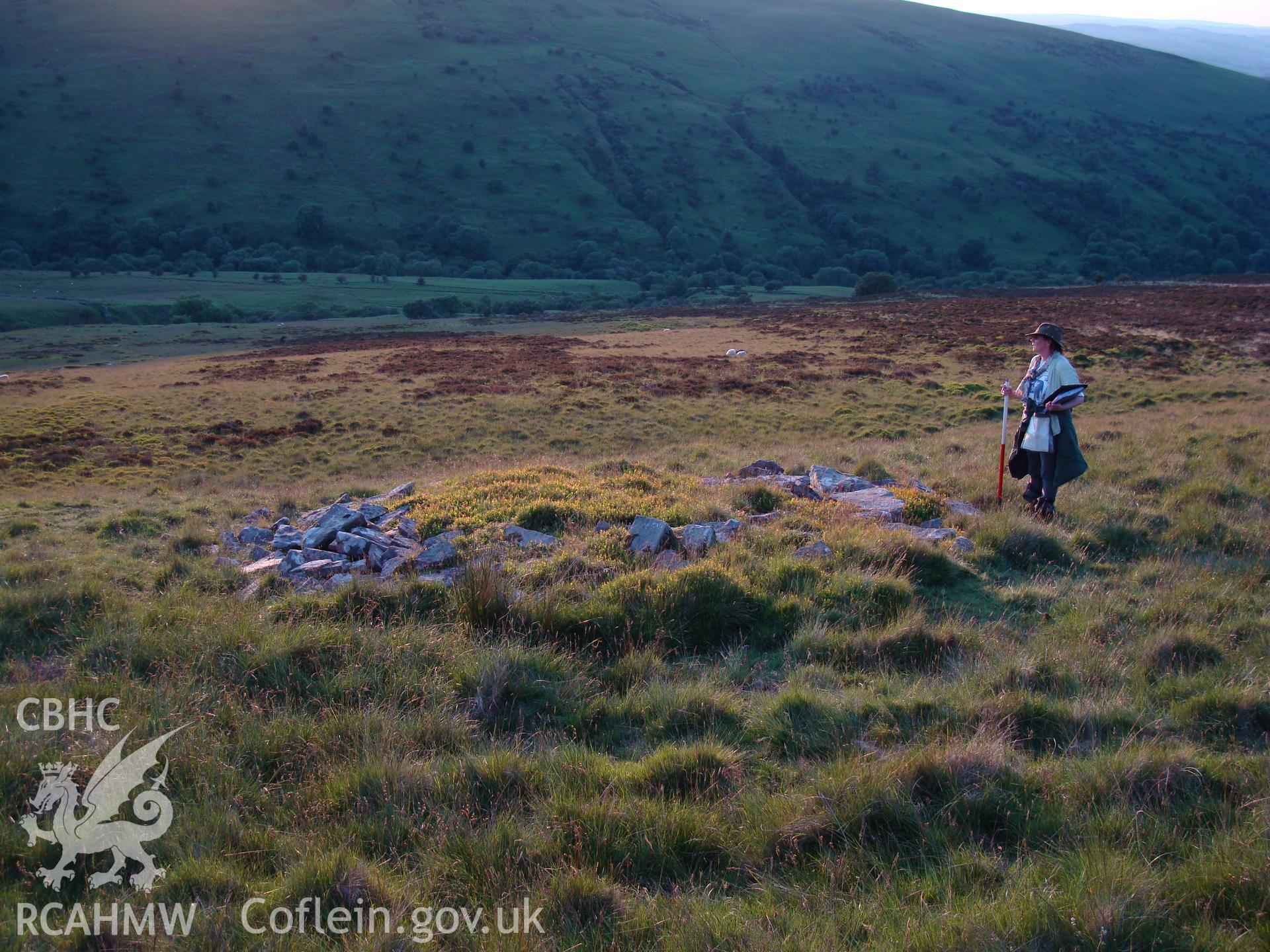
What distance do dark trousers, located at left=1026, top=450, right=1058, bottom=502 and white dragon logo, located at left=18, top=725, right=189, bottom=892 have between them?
8439 millimetres

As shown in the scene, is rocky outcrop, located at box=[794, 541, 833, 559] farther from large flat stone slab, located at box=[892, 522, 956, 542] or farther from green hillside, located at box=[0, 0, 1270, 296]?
green hillside, located at box=[0, 0, 1270, 296]

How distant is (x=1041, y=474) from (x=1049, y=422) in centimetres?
60

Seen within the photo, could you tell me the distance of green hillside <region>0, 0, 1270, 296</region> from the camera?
370ft

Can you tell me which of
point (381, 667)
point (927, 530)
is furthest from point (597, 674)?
point (927, 530)

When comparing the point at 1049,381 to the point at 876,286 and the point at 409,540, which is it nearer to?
the point at 409,540

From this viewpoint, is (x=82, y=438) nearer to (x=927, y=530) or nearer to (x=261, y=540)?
(x=261, y=540)

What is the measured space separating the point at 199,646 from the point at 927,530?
6.42 meters

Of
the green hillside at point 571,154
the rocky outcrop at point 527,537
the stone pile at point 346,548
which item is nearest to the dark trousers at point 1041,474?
the rocky outcrop at point 527,537

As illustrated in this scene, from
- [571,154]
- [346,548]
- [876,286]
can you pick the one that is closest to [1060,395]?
[346,548]

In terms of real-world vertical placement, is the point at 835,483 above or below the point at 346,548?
above

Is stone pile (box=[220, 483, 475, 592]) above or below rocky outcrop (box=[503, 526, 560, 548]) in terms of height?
below

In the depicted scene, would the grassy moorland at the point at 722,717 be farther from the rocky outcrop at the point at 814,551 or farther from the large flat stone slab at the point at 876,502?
the large flat stone slab at the point at 876,502

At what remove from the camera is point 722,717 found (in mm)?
4477

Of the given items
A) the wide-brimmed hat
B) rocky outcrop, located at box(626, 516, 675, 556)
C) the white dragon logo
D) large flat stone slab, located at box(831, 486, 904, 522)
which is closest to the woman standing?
the wide-brimmed hat
